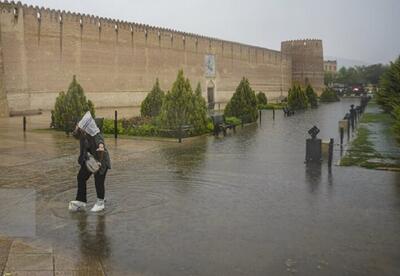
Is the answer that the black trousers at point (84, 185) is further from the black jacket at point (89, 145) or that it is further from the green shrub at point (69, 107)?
the green shrub at point (69, 107)

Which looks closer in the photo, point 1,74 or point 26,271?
point 26,271

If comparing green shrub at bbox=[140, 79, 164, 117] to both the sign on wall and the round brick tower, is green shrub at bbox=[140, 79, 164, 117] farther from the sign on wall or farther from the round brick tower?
the round brick tower

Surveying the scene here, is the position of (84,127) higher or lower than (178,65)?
lower

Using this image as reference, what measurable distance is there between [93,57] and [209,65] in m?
14.1

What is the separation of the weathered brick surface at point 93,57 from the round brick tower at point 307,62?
1938 cm

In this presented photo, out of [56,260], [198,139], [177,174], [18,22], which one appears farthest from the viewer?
[18,22]

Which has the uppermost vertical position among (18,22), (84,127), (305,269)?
(18,22)

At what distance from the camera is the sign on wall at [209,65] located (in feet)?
134

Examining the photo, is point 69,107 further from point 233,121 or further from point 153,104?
point 233,121

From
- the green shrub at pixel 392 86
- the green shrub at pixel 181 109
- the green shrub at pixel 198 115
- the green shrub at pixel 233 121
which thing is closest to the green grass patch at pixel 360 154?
the green shrub at pixel 198 115

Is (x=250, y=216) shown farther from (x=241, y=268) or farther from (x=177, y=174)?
(x=177, y=174)

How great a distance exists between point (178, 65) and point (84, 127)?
32.0 meters

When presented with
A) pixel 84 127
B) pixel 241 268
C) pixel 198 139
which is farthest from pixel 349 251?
pixel 198 139

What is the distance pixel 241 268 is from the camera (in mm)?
3842
